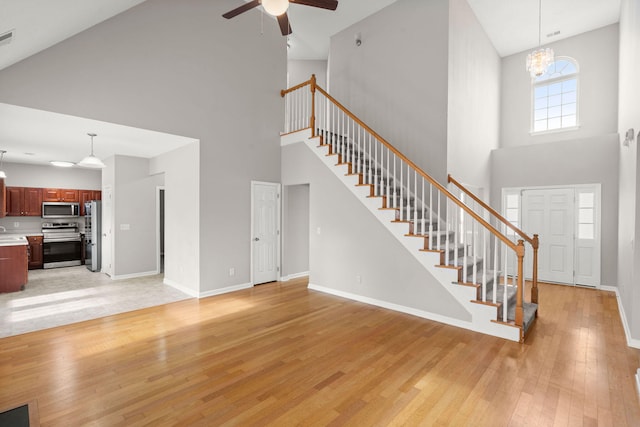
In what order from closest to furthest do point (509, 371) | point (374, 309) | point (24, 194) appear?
point (509, 371)
point (374, 309)
point (24, 194)

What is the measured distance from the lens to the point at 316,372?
279 cm

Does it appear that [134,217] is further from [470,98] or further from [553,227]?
[553,227]

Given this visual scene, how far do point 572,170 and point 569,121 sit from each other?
4.64ft

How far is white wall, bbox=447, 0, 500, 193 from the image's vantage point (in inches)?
208

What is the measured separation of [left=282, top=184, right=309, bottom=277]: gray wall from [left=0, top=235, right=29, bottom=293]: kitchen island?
464 cm

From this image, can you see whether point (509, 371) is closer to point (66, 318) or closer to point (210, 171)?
point (210, 171)

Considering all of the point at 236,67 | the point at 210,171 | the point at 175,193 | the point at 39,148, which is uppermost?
the point at 236,67

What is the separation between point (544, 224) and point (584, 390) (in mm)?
4825

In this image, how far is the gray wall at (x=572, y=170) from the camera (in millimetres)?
5785

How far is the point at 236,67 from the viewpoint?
18.2 feet

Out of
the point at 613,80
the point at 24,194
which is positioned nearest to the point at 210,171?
the point at 24,194

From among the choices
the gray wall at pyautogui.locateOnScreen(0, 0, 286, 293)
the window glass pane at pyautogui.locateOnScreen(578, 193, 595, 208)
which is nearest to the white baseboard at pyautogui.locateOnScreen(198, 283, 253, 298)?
the gray wall at pyautogui.locateOnScreen(0, 0, 286, 293)

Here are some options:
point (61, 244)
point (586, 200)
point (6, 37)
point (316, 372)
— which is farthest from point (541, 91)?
point (61, 244)

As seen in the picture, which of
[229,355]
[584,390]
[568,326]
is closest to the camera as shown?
[584,390]
